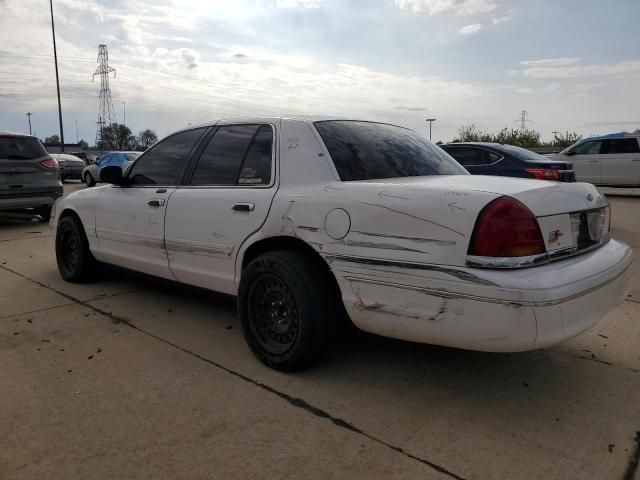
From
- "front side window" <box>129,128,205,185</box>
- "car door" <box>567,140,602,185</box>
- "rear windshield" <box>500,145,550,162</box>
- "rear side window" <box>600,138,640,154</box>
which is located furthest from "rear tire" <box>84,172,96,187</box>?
"rear side window" <box>600,138,640,154</box>

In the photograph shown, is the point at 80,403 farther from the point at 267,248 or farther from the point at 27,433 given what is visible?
the point at 267,248

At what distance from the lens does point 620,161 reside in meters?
14.5

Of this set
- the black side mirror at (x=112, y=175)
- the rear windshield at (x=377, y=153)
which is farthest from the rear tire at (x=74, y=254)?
the rear windshield at (x=377, y=153)

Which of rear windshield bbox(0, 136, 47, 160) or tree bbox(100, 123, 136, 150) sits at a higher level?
tree bbox(100, 123, 136, 150)

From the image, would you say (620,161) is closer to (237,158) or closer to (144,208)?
(237,158)

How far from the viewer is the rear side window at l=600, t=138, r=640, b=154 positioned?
1448 cm

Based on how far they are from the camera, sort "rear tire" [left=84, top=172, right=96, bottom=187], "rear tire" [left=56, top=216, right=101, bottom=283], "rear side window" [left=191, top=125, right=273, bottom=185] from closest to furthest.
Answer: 1. "rear side window" [left=191, top=125, right=273, bottom=185]
2. "rear tire" [left=56, top=216, right=101, bottom=283]
3. "rear tire" [left=84, top=172, right=96, bottom=187]

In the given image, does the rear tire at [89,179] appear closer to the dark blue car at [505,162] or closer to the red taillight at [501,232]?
the dark blue car at [505,162]

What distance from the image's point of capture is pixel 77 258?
201 inches

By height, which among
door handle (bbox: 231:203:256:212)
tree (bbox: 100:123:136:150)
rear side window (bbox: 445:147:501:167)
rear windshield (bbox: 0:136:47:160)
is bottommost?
door handle (bbox: 231:203:256:212)

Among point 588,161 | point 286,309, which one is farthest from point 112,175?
point 588,161

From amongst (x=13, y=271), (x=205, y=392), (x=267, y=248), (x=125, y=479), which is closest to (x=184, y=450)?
(x=125, y=479)

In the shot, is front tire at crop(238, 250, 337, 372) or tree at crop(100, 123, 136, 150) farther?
tree at crop(100, 123, 136, 150)

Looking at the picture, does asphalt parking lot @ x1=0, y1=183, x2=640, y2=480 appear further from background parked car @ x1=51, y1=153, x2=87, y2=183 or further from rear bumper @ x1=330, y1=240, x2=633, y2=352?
background parked car @ x1=51, y1=153, x2=87, y2=183
